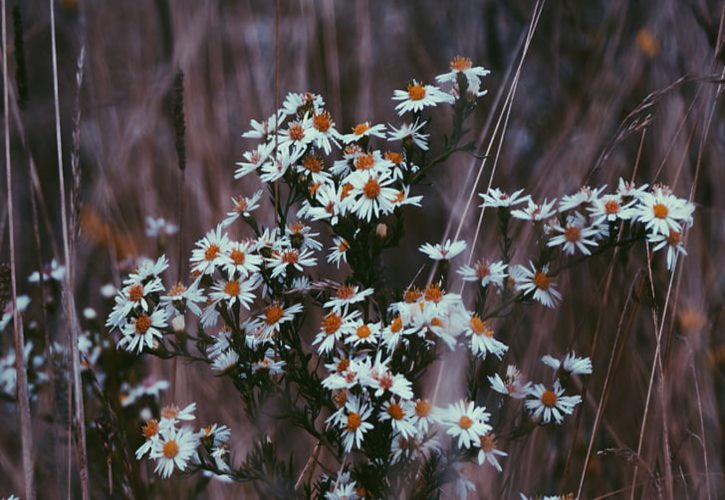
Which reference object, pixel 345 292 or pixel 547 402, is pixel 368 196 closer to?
pixel 345 292

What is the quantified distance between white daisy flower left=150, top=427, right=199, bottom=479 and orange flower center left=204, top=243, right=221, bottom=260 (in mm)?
145

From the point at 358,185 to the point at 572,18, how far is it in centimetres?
89

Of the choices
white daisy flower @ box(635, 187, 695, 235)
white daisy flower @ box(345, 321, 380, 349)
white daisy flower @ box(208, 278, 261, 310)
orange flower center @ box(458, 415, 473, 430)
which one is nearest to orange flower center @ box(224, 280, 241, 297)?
white daisy flower @ box(208, 278, 261, 310)

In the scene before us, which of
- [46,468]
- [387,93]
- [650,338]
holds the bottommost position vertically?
[46,468]

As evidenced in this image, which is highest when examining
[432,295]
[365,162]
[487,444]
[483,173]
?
[483,173]

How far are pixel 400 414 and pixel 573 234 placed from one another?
0.20 metres

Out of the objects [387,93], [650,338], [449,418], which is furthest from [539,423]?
[387,93]

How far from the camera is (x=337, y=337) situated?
2.45ft

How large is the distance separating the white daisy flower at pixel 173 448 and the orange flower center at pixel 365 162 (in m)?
0.26

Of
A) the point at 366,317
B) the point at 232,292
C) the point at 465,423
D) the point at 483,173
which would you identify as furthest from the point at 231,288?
the point at 483,173

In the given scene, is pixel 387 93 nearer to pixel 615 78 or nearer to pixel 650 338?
pixel 615 78

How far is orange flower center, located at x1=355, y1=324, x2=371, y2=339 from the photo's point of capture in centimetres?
72

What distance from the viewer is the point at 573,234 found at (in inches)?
29.3

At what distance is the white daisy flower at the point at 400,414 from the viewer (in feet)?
2.25
